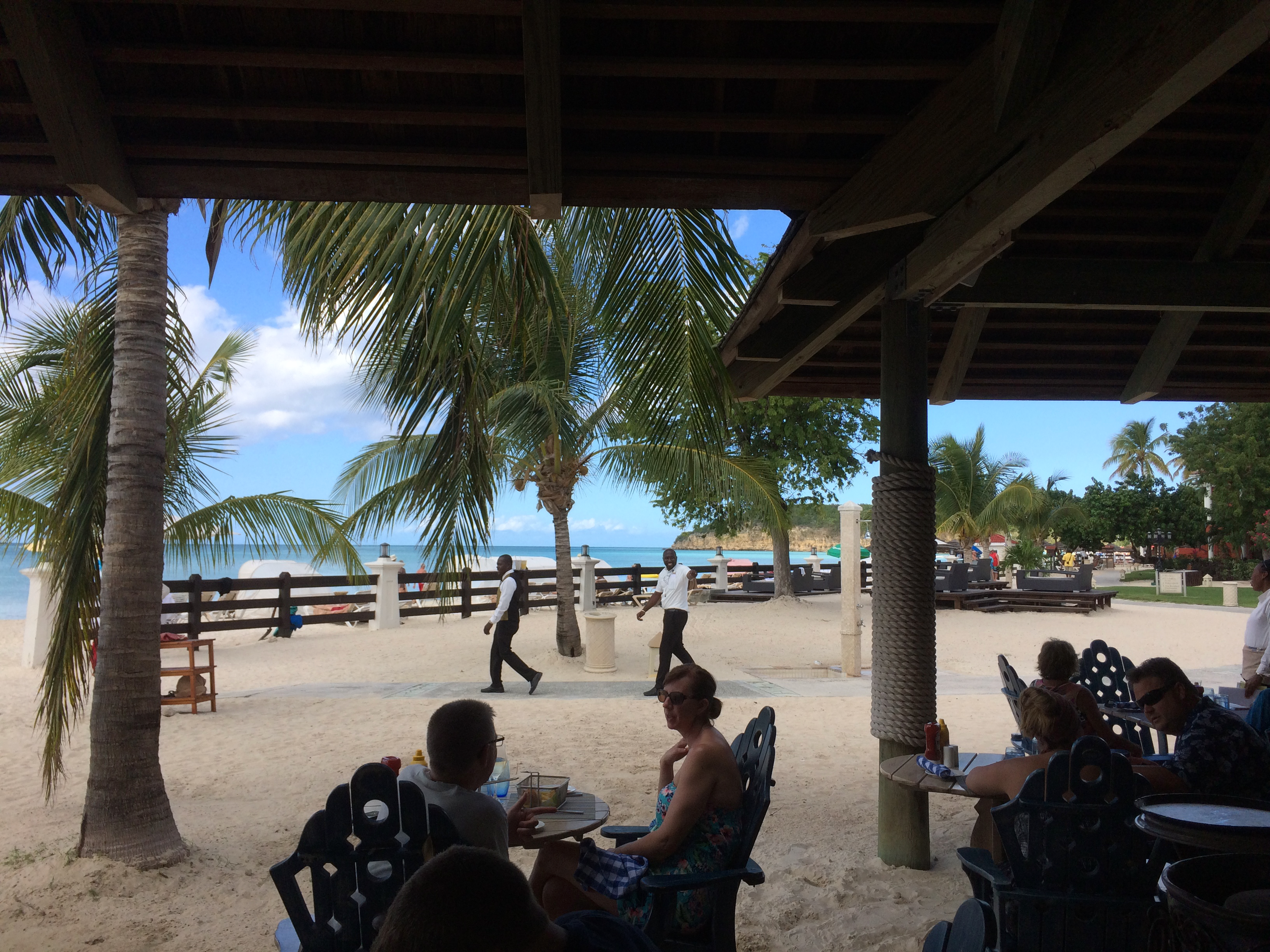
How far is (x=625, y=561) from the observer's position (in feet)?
319

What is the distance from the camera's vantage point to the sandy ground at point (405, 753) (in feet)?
13.6

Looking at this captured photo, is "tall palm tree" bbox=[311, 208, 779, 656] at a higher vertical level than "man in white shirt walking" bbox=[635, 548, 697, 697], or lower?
higher

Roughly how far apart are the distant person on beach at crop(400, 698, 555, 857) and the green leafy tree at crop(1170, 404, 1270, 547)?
36526 millimetres

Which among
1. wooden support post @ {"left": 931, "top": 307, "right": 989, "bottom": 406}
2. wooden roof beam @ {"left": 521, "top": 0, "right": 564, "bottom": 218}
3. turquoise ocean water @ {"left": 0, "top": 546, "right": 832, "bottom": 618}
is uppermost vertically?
wooden roof beam @ {"left": 521, "top": 0, "right": 564, "bottom": 218}

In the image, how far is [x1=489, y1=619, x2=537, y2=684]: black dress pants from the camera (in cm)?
1007

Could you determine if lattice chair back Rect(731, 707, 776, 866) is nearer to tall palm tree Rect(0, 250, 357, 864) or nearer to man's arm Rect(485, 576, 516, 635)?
tall palm tree Rect(0, 250, 357, 864)

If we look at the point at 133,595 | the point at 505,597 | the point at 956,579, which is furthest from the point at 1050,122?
the point at 956,579

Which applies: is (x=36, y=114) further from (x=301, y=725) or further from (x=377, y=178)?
(x=301, y=725)

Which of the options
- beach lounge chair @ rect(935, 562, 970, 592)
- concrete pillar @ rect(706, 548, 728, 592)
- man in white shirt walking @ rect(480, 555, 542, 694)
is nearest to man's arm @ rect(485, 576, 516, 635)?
man in white shirt walking @ rect(480, 555, 542, 694)

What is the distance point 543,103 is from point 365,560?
21.8 meters

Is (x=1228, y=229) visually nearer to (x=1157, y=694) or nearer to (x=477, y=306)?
(x=1157, y=694)

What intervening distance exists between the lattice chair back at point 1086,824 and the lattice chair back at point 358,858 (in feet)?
5.07

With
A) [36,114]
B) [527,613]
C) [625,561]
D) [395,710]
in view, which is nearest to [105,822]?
[36,114]

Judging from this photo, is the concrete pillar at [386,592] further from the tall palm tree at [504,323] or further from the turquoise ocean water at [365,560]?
the tall palm tree at [504,323]
